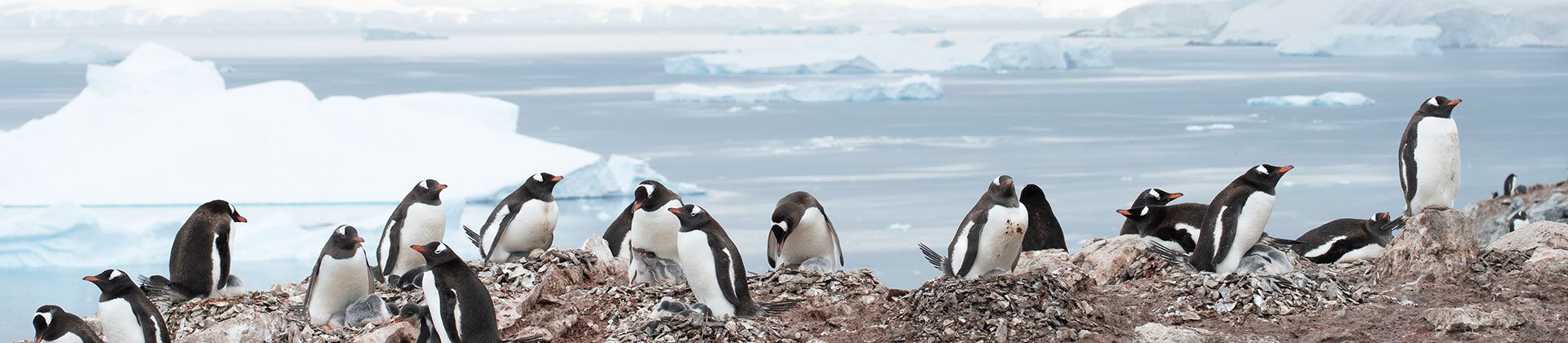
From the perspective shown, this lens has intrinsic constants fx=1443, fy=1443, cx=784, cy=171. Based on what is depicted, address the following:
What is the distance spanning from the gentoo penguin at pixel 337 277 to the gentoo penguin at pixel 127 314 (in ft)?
1.49

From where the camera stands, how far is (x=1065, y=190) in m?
17.8

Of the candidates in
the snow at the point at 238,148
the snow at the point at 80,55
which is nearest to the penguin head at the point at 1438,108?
the snow at the point at 238,148

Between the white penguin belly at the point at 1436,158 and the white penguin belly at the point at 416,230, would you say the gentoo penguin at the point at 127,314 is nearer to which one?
the white penguin belly at the point at 416,230

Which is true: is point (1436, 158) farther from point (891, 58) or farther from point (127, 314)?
point (891, 58)

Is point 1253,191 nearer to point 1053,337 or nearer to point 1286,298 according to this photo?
point 1286,298

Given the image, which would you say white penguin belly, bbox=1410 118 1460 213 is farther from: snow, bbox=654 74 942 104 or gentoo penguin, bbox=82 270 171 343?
snow, bbox=654 74 942 104

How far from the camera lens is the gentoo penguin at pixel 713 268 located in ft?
12.4

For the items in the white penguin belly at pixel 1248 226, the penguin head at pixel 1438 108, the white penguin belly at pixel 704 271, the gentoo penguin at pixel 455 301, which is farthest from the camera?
the penguin head at pixel 1438 108

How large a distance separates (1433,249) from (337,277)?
324cm

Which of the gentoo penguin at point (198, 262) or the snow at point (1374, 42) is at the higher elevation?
the gentoo penguin at point (198, 262)

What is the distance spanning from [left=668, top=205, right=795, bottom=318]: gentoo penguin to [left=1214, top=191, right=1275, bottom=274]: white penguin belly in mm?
1339

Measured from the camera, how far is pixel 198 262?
461 centimetres

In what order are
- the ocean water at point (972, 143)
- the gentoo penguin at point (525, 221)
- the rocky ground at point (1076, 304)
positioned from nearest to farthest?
1. the rocky ground at point (1076, 304)
2. the gentoo penguin at point (525, 221)
3. the ocean water at point (972, 143)

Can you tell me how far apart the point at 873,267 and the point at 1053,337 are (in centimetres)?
1009
